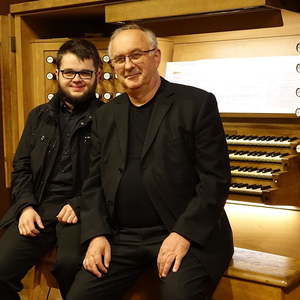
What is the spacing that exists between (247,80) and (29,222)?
1768 millimetres

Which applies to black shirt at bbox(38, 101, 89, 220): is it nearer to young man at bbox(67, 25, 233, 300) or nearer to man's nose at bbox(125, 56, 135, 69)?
young man at bbox(67, 25, 233, 300)

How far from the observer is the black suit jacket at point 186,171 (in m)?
2.19

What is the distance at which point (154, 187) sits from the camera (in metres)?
2.25

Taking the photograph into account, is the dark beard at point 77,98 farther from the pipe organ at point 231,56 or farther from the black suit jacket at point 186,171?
the pipe organ at point 231,56

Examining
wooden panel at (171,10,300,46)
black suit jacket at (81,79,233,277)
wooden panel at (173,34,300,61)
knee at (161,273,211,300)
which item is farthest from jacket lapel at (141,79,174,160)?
wooden panel at (173,34,300,61)

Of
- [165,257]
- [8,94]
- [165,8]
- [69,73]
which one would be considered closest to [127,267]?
[165,257]

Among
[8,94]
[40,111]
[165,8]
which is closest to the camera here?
[40,111]

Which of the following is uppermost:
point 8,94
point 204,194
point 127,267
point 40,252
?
point 8,94

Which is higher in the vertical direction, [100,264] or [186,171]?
[186,171]

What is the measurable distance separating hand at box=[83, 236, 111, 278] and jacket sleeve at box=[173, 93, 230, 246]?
1.01 feet

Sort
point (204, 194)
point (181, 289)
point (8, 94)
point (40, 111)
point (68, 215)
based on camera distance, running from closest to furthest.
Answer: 1. point (181, 289)
2. point (204, 194)
3. point (68, 215)
4. point (40, 111)
5. point (8, 94)

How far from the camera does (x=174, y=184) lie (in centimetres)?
226

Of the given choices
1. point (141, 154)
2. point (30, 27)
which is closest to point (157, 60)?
point (141, 154)

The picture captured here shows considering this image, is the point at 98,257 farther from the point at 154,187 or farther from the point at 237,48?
the point at 237,48
